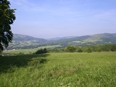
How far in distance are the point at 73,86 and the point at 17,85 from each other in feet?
7.72

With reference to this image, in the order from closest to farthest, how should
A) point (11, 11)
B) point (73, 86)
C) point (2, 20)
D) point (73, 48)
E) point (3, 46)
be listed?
point (73, 86) < point (2, 20) < point (11, 11) < point (3, 46) < point (73, 48)

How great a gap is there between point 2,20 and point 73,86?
24049 millimetres

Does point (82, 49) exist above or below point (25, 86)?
below

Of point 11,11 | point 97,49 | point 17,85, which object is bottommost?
point 97,49

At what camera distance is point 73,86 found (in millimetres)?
7910

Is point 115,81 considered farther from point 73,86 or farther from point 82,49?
point 82,49

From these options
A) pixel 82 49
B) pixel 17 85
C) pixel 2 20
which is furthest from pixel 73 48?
pixel 17 85

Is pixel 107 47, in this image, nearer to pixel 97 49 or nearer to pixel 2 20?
pixel 97 49

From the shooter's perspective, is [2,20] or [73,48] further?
[73,48]

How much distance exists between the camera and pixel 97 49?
98.7m

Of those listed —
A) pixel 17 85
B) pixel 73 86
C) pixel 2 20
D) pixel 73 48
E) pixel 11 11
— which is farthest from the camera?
pixel 73 48

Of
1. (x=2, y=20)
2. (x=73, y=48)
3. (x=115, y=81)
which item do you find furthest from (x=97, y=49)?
(x=115, y=81)

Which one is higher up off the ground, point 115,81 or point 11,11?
point 11,11

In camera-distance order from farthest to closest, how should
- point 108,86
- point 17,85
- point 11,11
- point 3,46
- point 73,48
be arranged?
point 73,48
point 3,46
point 11,11
point 17,85
point 108,86
